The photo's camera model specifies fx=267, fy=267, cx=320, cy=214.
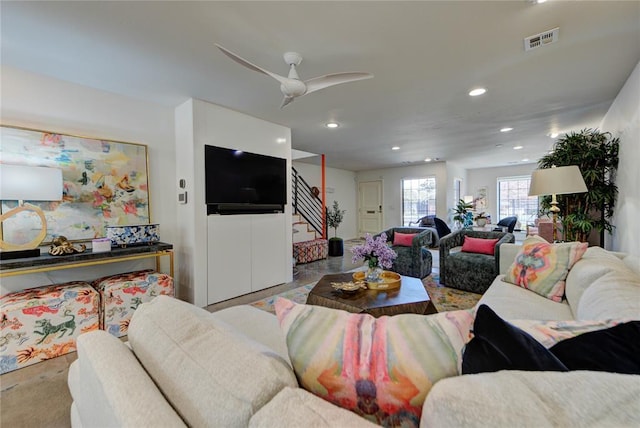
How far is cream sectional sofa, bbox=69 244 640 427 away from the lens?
0.45 meters

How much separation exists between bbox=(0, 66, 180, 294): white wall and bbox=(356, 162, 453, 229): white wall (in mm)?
6632

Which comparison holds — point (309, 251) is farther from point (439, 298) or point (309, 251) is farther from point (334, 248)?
point (439, 298)

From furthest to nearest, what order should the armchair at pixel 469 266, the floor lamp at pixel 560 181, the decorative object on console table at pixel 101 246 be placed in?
the armchair at pixel 469 266 → the floor lamp at pixel 560 181 → the decorative object on console table at pixel 101 246

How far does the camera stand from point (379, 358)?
636 mm

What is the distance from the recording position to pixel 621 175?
112 inches

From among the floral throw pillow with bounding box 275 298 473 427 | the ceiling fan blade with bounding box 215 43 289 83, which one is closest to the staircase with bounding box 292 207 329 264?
the ceiling fan blade with bounding box 215 43 289 83

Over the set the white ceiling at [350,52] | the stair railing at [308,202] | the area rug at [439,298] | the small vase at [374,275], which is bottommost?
the area rug at [439,298]

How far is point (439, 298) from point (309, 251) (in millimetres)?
2786

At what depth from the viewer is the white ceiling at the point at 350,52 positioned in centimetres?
169

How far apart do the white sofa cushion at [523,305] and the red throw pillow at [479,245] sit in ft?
4.87

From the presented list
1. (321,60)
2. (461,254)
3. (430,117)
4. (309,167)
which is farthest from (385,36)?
(309,167)

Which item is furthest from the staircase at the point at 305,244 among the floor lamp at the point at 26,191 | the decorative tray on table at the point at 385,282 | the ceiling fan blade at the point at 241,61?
the ceiling fan blade at the point at 241,61

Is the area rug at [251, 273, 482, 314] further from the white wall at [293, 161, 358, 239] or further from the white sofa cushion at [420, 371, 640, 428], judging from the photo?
the white wall at [293, 161, 358, 239]

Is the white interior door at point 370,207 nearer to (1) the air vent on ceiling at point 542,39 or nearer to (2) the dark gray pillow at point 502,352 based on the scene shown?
(1) the air vent on ceiling at point 542,39
